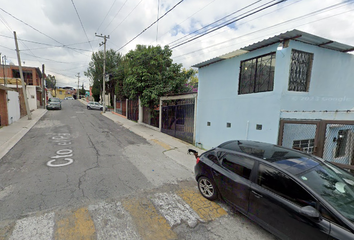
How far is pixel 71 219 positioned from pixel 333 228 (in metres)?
3.95

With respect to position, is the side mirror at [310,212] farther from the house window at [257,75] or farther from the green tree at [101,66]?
the green tree at [101,66]

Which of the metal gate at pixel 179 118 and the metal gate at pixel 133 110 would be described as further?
the metal gate at pixel 133 110

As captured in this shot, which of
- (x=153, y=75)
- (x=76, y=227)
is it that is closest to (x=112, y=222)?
(x=76, y=227)

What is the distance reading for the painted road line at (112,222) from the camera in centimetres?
263

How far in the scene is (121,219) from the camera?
299 cm

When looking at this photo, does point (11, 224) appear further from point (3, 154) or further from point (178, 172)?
point (3, 154)

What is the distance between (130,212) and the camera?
321 centimetres

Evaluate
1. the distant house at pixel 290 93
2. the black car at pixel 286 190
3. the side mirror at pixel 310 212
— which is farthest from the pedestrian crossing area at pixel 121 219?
the distant house at pixel 290 93

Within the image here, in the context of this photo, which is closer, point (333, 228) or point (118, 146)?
point (333, 228)

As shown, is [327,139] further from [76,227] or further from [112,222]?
[76,227]

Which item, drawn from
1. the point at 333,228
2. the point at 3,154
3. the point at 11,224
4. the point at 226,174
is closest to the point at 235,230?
the point at 226,174

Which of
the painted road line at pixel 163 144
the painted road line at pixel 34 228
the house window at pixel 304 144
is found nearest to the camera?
the painted road line at pixel 34 228

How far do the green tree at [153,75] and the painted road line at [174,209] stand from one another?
8818 millimetres

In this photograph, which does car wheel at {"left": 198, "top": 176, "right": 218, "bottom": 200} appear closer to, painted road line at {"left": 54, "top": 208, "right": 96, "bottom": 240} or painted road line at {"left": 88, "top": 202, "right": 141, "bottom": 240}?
painted road line at {"left": 88, "top": 202, "right": 141, "bottom": 240}
